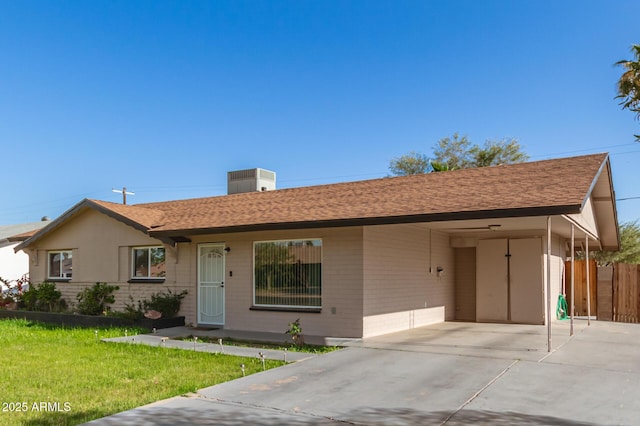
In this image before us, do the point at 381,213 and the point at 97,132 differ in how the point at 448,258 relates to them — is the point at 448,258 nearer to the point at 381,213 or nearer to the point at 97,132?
the point at 381,213

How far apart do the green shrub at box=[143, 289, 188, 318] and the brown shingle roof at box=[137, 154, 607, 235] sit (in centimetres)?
193

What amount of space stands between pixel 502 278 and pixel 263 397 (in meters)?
10.2

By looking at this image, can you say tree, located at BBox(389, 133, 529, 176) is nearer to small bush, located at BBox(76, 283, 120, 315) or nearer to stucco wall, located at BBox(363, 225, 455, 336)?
stucco wall, located at BBox(363, 225, 455, 336)

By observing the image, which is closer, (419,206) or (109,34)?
(419,206)

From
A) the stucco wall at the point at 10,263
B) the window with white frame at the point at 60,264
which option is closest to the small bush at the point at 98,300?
the window with white frame at the point at 60,264

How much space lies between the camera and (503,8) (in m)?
15.8

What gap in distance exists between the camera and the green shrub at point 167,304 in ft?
48.8

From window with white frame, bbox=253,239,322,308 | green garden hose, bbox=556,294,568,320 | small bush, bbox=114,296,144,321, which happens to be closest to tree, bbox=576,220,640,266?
green garden hose, bbox=556,294,568,320

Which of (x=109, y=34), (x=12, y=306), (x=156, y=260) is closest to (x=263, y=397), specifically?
(x=156, y=260)

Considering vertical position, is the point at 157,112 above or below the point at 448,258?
above

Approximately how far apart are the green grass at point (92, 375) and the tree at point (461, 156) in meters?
31.4

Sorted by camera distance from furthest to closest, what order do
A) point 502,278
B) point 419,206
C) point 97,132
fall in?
point 97,132 → point 502,278 → point 419,206

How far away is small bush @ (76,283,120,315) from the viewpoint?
16.1 meters

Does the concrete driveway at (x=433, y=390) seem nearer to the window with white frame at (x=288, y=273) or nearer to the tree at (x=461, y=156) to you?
the window with white frame at (x=288, y=273)
